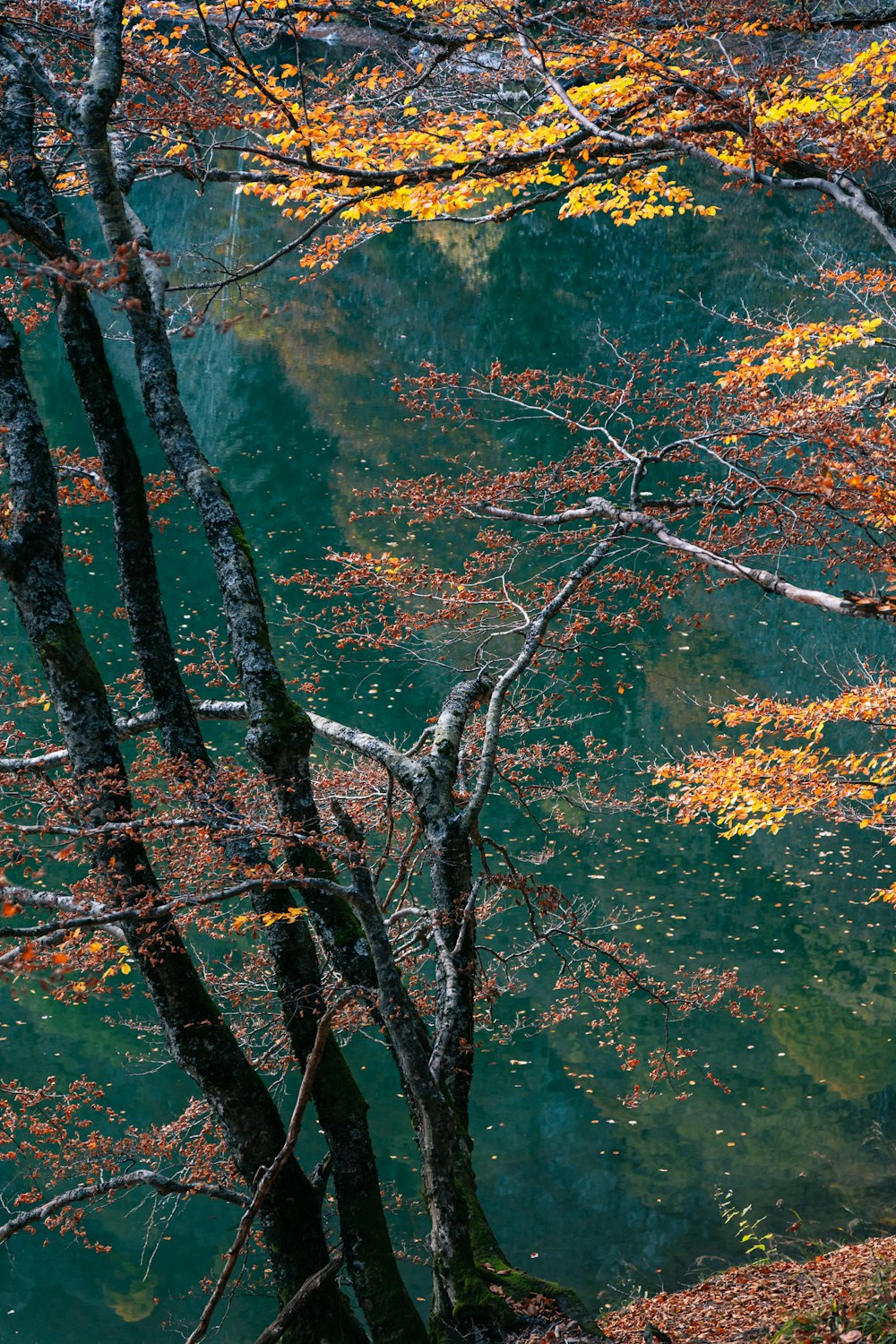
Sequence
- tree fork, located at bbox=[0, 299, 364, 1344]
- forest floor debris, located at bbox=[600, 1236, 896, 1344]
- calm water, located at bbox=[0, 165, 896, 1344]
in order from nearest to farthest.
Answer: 1. forest floor debris, located at bbox=[600, 1236, 896, 1344]
2. tree fork, located at bbox=[0, 299, 364, 1344]
3. calm water, located at bbox=[0, 165, 896, 1344]

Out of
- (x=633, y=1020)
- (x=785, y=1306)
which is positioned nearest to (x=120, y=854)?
(x=785, y=1306)

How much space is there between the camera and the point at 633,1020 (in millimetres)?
9281

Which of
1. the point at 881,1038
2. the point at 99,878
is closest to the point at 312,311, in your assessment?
the point at 881,1038

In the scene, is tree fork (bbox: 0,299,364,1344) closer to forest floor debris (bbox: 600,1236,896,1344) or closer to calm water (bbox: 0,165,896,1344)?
forest floor debris (bbox: 600,1236,896,1344)

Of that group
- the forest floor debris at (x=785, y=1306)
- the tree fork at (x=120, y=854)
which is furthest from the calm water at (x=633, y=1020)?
the tree fork at (x=120, y=854)

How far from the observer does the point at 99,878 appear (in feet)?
14.0

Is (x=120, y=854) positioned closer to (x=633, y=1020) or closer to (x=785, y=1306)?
(x=785, y=1306)

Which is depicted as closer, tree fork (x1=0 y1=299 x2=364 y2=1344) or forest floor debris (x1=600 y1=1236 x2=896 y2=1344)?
forest floor debris (x1=600 y1=1236 x2=896 y2=1344)

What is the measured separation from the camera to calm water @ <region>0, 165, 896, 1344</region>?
749cm

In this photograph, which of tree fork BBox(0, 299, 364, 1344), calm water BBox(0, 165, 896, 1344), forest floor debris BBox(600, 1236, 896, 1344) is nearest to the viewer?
forest floor debris BBox(600, 1236, 896, 1344)

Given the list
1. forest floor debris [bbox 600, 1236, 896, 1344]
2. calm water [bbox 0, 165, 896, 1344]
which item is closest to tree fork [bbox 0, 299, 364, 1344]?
forest floor debris [bbox 600, 1236, 896, 1344]

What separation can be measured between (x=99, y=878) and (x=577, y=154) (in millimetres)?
3768

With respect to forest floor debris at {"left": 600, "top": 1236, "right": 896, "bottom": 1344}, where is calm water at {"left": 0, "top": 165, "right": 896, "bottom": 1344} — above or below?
above

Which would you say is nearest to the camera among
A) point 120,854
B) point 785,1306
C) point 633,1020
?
point 120,854
